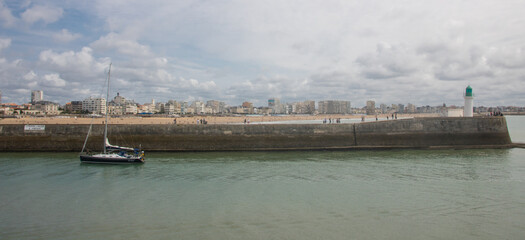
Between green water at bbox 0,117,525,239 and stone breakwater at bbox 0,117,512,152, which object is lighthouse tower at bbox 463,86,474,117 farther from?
green water at bbox 0,117,525,239

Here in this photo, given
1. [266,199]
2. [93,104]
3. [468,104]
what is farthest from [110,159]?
[93,104]

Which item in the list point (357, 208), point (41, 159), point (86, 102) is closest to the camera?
point (357, 208)

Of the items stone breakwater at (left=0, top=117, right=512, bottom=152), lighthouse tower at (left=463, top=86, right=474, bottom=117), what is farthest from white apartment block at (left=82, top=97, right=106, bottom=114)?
lighthouse tower at (left=463, top=86, right=474, bottom=117)

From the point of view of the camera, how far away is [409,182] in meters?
15.9

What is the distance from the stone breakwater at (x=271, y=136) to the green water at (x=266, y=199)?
544cm

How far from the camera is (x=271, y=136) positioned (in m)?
28.1

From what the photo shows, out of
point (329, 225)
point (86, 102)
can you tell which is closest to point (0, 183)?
point (329, 225)

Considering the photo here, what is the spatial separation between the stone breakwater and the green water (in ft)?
17.9

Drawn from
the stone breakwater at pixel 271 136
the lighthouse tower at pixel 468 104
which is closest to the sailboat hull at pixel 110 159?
the stone breakwater at pixel 271 136

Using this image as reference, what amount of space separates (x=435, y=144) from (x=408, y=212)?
64.1 ft

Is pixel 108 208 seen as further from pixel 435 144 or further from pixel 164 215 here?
pixel 435 144

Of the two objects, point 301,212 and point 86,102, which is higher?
point 86,102

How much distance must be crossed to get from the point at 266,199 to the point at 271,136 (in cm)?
1522

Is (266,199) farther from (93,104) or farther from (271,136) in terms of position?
(93,104)
